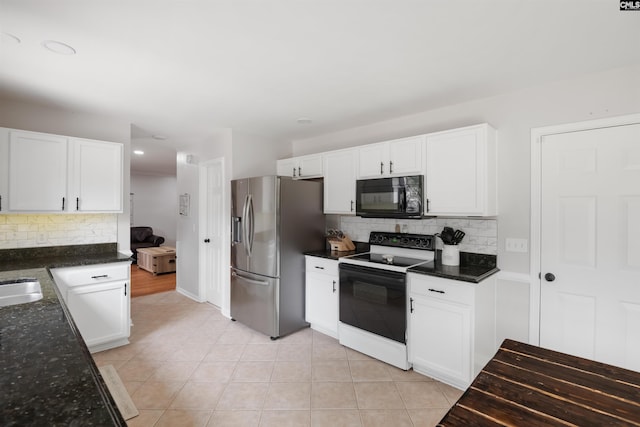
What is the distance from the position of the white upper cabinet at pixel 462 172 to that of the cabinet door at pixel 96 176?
317 cm

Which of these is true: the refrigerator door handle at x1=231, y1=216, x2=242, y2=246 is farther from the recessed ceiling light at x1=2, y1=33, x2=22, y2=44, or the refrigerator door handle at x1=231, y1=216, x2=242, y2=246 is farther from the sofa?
the sofa

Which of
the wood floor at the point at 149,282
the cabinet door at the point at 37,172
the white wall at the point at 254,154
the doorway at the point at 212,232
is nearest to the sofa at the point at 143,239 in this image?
the wood floor at the point at 149,282

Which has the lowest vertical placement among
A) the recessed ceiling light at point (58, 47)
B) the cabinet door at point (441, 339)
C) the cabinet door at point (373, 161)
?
the cabinet door at point (441, 339)

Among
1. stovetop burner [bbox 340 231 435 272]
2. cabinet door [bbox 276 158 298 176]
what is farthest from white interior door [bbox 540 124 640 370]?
cabinet door [bbox 276 158 298 176]

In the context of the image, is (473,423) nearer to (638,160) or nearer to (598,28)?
(598,28)

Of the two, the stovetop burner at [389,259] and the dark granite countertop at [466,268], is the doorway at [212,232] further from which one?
the dark granite countertop at [466,268]

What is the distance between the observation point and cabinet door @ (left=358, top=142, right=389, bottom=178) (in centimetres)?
306

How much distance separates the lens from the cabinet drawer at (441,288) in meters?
2.28

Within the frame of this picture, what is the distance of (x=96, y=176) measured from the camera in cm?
302

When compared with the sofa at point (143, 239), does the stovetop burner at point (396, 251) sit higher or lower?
higher

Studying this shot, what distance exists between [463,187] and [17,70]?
3.57 meters

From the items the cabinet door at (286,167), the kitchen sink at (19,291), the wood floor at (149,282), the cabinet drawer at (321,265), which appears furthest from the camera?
the wood floor at (149,282)

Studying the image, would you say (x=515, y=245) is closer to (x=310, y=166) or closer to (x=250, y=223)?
(x=310, y=166)

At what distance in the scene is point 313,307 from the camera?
11.2 ft
